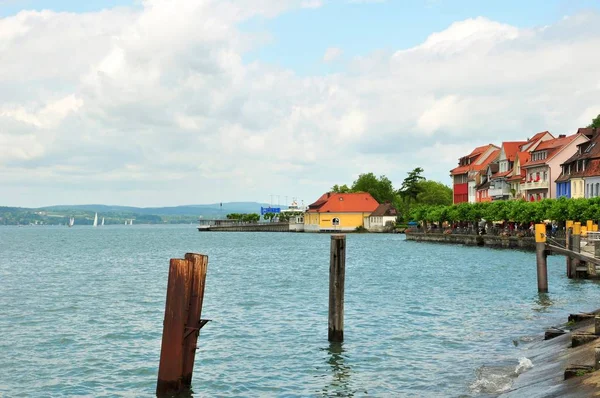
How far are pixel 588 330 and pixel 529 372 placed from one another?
2303mm

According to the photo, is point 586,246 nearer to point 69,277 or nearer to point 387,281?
point 387,281

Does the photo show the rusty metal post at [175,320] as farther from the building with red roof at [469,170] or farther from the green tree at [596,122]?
the building with red roof at [469,170]

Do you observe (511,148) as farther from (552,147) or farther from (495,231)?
(495,231)

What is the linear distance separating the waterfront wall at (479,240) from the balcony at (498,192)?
34.9ft

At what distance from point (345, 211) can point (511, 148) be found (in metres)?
71.0

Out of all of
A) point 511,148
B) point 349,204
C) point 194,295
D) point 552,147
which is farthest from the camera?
point 349,204

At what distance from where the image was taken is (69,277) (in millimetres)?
57062

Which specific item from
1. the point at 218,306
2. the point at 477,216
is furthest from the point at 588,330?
the point at 477,216

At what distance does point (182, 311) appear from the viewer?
49.3 ft

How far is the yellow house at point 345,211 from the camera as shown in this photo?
193 meters

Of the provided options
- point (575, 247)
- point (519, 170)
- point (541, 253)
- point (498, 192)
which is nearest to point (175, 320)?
point (541, 253)

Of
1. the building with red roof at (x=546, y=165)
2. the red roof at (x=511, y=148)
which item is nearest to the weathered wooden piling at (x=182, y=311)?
the building with red roof at (x=546, y=165)

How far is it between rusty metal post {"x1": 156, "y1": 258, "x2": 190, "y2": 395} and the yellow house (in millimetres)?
177655

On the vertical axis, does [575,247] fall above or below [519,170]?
below
